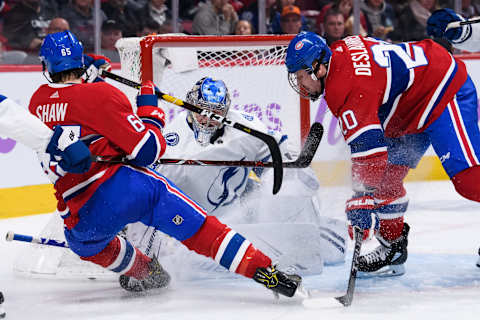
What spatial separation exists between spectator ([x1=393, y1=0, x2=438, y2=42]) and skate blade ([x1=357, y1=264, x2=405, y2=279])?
3.36 m

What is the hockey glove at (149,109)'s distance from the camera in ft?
8.84

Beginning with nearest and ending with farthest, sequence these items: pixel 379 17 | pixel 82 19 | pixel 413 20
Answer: pixel 82 19 → pixel 379 17 → pixel 413 20

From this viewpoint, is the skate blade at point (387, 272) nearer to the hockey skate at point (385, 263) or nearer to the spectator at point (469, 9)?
the hockey skate at point (385, 263)

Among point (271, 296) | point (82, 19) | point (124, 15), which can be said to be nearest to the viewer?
point (271, 296)

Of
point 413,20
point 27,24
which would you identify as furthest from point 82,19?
point 413,20

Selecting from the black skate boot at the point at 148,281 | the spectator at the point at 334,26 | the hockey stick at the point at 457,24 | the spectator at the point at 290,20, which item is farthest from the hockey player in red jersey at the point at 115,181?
the spectator at the point at 334,26

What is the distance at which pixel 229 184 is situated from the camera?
11.2 ft

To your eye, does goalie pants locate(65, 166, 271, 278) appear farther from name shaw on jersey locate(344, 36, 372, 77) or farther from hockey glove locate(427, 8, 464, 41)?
hockey glove locate(427, 8, 464, 41)

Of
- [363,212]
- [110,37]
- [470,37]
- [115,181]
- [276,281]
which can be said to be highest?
[470,37]

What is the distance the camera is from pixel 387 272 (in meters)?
3.12

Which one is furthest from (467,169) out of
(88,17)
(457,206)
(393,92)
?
(88,17)

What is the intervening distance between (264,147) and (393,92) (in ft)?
2.42

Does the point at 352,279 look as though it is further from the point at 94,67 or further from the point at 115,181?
the point at 94,67

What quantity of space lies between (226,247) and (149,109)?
20.6 inches
